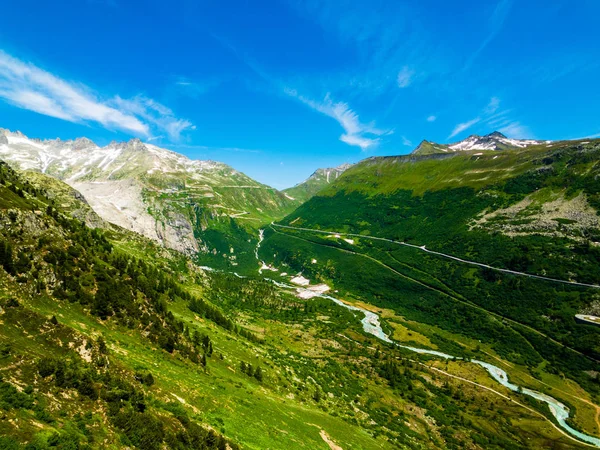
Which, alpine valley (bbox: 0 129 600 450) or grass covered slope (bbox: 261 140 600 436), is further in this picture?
grass covered slope (bbox: 261 140 600 436)

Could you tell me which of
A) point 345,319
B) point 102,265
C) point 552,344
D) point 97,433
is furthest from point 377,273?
point 97,433

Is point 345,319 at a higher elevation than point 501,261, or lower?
lower

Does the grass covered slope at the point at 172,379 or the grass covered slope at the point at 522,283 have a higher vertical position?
the grass covered slope at the point at 522,283

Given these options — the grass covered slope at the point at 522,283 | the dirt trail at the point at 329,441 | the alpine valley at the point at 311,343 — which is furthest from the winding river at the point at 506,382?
the dirt trail at the point at 329,441

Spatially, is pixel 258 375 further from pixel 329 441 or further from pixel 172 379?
pixel 172 379

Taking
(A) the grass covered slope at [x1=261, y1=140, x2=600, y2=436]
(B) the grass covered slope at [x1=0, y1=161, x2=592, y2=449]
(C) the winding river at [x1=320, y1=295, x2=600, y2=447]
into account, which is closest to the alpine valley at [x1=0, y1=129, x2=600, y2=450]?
(B) the grass covered slope at [x1=0, y1=161, x2=592, y2=449]

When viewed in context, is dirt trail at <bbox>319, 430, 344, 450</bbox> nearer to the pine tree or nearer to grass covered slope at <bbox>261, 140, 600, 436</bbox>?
the pine tree

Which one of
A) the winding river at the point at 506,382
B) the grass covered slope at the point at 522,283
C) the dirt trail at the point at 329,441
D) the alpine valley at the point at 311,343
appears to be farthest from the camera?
the grass covered slope at the point at 522,283

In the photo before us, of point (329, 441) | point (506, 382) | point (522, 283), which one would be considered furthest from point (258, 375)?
point (522, 283)

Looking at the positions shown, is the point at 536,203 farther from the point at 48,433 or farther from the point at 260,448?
the point at 48,433

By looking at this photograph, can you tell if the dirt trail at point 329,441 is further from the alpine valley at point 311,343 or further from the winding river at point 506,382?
the winding river at point 506,382

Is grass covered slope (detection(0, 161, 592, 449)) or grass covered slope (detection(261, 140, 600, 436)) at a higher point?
grass covered slope (detection(261, 140, 600, 436))
